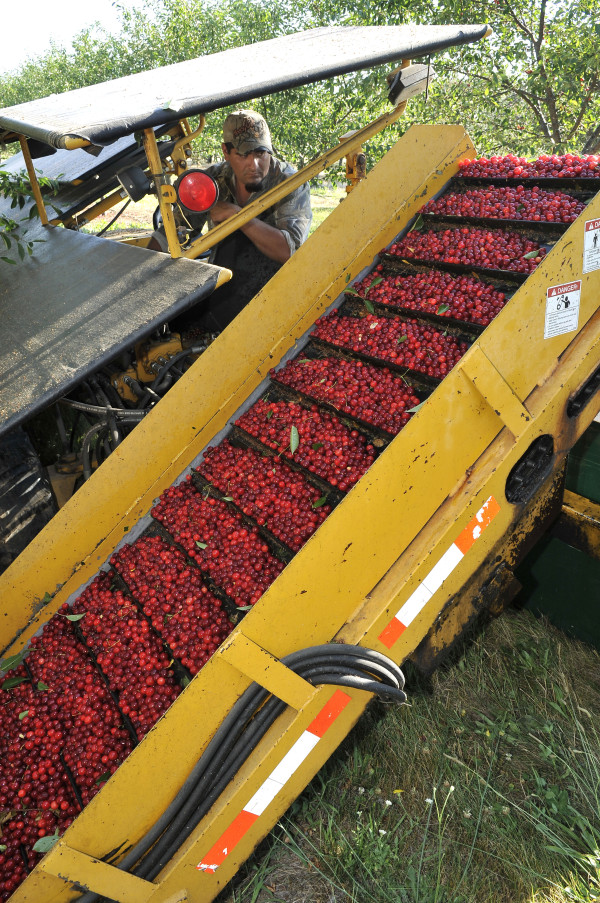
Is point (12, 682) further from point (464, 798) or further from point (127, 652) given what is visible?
point (464, 798)

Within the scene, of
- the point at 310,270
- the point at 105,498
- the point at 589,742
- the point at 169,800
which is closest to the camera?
the point at 169,800

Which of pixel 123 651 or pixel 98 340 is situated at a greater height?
pixel 98 340

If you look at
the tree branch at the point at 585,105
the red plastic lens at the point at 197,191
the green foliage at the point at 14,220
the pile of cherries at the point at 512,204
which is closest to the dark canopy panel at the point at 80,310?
the red plastic lens at the point at 197,191

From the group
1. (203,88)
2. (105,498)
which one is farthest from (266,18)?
(105,498)

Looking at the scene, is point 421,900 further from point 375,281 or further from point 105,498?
point 375,281

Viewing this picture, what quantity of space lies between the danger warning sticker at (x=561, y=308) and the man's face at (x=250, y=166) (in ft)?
10.3

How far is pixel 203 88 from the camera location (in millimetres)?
2707

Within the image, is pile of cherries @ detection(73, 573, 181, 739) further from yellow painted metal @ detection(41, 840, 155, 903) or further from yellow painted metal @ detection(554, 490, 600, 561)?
yellow painted metal @ detection(554, 490, 600, 561)

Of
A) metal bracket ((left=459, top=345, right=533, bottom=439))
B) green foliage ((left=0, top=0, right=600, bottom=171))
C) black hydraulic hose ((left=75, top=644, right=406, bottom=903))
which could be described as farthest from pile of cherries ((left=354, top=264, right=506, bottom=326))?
green foliage ((left=0, top=0, right=600, bottom=171))

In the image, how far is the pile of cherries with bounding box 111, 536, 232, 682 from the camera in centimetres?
236

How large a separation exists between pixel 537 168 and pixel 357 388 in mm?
1656

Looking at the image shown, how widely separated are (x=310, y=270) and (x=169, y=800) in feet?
8.39

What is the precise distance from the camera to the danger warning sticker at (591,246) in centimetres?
207

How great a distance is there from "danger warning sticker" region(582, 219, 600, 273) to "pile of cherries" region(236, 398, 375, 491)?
110cm
